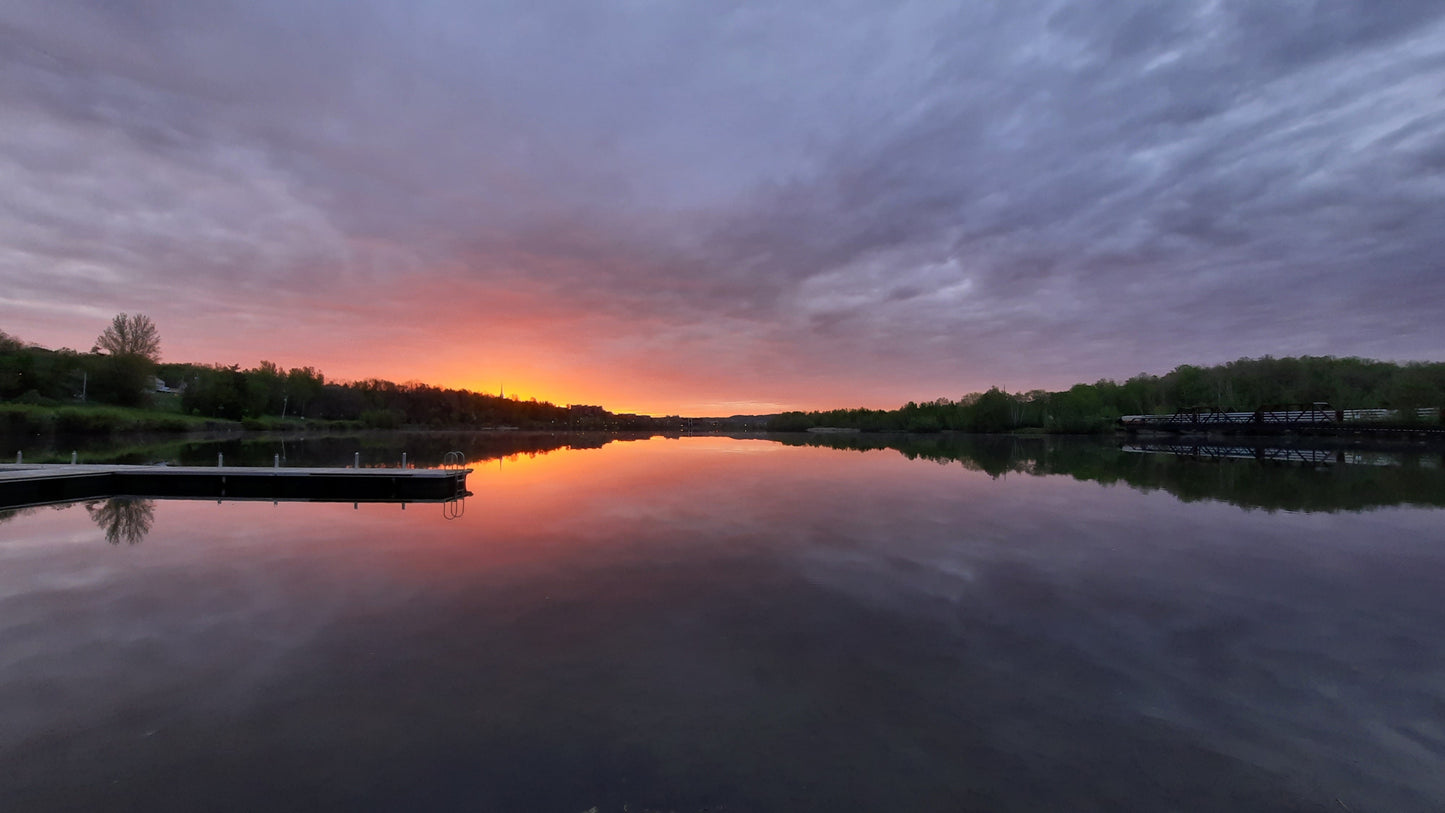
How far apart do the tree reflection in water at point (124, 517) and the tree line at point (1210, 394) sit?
288ft

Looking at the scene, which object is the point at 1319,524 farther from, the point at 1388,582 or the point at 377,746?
the point at 377,746

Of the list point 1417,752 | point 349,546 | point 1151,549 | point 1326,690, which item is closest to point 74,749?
point 349,546

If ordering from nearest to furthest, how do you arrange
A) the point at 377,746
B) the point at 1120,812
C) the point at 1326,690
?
the point at 1120,812
the point at 377,746
the point at 1326,690

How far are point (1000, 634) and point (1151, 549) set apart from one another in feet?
24.7

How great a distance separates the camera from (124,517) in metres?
15.6

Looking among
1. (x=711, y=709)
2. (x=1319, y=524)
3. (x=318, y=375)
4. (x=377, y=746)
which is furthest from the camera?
(x=318, y=375)

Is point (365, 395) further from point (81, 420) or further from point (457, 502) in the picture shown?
point (457, 502)

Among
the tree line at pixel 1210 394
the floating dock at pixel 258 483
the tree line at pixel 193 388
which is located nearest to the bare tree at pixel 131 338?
the tree line at pixel 193 388

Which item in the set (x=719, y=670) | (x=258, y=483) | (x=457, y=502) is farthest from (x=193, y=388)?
(x=719, y=670)

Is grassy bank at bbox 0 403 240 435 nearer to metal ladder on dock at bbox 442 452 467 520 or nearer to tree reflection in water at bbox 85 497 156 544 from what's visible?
tree reflection in water at bbox 85 497 156 544

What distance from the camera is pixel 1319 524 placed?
49.7 ft

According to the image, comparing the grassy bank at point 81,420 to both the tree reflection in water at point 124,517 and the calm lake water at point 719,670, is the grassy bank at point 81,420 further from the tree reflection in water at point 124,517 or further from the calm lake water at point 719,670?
the calm lake water at point 719,670

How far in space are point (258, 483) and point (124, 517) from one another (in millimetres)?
4636

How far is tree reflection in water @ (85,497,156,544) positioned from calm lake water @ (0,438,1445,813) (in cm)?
24
